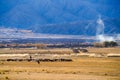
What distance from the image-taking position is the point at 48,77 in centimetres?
5534

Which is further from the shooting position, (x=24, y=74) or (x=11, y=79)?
(x=24, y=74)

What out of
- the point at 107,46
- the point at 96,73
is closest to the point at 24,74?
the point at 96,73

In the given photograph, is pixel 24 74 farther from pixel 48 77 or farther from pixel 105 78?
pixel 105 78

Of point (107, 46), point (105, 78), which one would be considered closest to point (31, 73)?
Result: point (105, 78)

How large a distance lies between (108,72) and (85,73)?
365cm

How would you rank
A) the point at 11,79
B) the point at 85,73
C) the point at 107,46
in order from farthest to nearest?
the point at 107,46
the point at 85,73
the point at 11,79

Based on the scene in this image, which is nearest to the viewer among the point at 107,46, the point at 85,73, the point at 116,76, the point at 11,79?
the point at 11,79

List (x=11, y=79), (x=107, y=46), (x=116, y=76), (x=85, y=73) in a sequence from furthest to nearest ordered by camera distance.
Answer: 1. (x=107, y=46)
2. (x=85, y=73)
3. (x=116, y=76)
4. (x=11, y=79)

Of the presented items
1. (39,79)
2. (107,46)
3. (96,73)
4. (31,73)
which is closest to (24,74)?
(31,73)

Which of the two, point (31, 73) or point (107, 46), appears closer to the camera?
point (31, 73)

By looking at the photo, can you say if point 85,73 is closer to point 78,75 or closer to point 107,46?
point 78,75

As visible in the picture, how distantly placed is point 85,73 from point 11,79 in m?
12.8

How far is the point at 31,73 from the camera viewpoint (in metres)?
60.2

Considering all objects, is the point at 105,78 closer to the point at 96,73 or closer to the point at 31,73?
the point at 96,73
